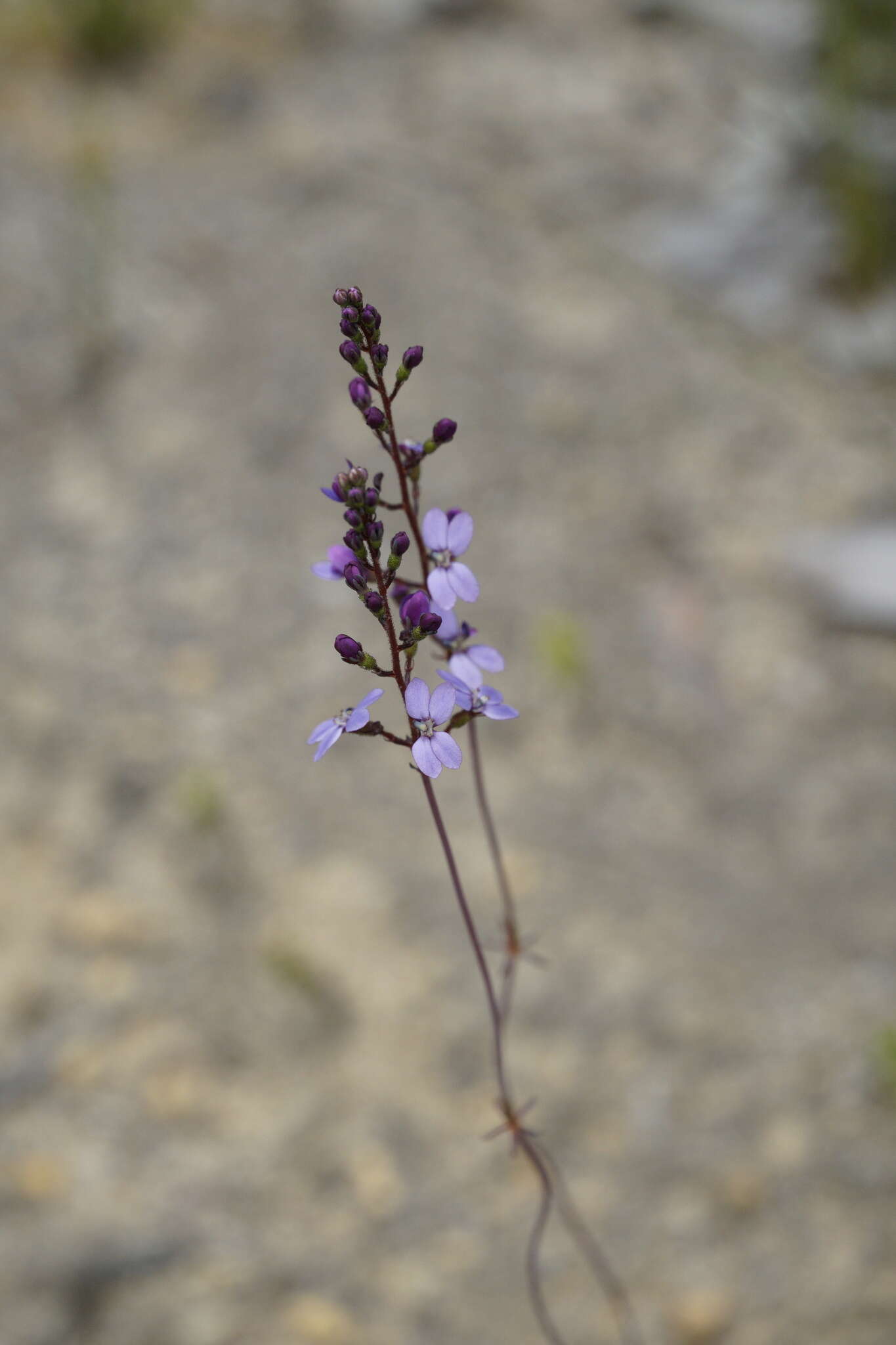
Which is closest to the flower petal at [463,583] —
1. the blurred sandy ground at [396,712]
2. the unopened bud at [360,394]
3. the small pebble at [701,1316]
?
the unopened bud at [360,394]

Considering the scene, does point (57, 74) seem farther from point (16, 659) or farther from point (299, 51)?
point (16, 659)

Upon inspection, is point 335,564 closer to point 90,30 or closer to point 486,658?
point 486,658

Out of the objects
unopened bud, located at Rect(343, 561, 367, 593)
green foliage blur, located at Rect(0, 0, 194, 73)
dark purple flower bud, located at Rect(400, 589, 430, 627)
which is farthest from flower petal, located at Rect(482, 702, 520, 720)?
green foliage blur, located at Rect(0, 0, 194, 73)

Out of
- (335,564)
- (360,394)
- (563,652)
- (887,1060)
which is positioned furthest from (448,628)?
(563,652)

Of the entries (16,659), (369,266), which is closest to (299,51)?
(369,266)

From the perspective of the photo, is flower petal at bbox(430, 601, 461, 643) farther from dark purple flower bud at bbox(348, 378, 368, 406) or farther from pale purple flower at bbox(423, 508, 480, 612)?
dark purple flower bud at bbox(348, 378, 368, 406)
